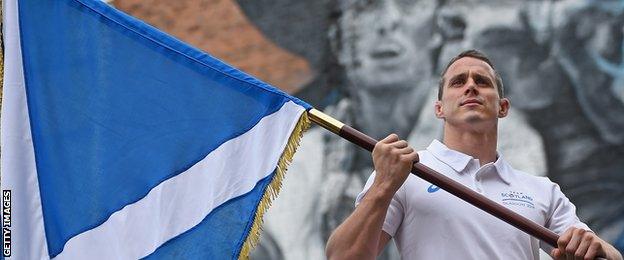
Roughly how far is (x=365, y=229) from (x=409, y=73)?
4.41 m

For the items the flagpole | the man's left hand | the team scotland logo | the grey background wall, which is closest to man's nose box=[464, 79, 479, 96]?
the team scotland logo

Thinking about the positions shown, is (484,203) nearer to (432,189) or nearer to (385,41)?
(432,189)

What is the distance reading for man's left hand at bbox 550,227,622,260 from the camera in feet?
15.5

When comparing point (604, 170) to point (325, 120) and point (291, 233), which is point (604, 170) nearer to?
point (291, 233)

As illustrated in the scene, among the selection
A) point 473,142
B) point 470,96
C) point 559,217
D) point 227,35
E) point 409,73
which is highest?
point 409,73

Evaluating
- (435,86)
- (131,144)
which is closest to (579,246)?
(131,144)

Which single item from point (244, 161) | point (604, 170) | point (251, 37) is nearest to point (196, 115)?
point (244, 161)

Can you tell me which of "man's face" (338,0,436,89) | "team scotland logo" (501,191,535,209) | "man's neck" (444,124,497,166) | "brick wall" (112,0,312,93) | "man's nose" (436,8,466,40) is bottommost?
"team scotland logo" (501,191,535,209)

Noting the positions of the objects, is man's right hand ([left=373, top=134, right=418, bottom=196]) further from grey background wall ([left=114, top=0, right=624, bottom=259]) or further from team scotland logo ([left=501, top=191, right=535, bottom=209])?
grey background wall ([left=114, top=0, right=624, bottom=259])

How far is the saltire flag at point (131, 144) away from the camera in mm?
5172

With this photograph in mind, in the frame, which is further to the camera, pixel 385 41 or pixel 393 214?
pixel 385 41

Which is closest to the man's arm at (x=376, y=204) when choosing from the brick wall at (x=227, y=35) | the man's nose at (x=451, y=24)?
the man's nose at (x=451, y=24)

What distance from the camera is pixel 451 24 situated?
902 centimetres

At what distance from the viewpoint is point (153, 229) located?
519cm
